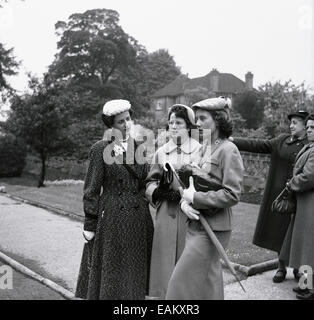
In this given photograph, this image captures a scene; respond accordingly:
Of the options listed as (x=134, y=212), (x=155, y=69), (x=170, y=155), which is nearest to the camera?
(x=134, y=212)

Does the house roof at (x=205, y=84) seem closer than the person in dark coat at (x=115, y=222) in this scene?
No

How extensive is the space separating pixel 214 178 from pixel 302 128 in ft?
8.97

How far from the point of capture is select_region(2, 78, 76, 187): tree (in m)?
20.6

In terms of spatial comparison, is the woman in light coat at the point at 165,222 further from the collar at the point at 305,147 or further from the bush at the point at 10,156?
the bush at the point at 10,156

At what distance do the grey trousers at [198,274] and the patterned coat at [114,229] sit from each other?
0.74 metres

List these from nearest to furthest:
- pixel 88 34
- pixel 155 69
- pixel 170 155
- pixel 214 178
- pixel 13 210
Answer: pixel 214 178 → pixel 170 155 → pixel 13 210 → pixel 88 34 → pixel 155 69

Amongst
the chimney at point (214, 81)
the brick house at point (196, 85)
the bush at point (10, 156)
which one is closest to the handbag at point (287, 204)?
the bush at point (10, 156)

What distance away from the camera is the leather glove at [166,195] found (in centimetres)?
400

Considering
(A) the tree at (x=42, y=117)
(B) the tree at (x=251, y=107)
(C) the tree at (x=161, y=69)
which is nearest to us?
(A) the tree at (x=42, y=117)

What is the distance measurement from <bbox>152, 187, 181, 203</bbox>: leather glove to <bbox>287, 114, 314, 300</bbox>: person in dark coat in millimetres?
1699

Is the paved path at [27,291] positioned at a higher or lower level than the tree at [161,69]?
lower

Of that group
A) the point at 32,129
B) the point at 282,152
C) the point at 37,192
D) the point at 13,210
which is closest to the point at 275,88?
the point at 32,129
